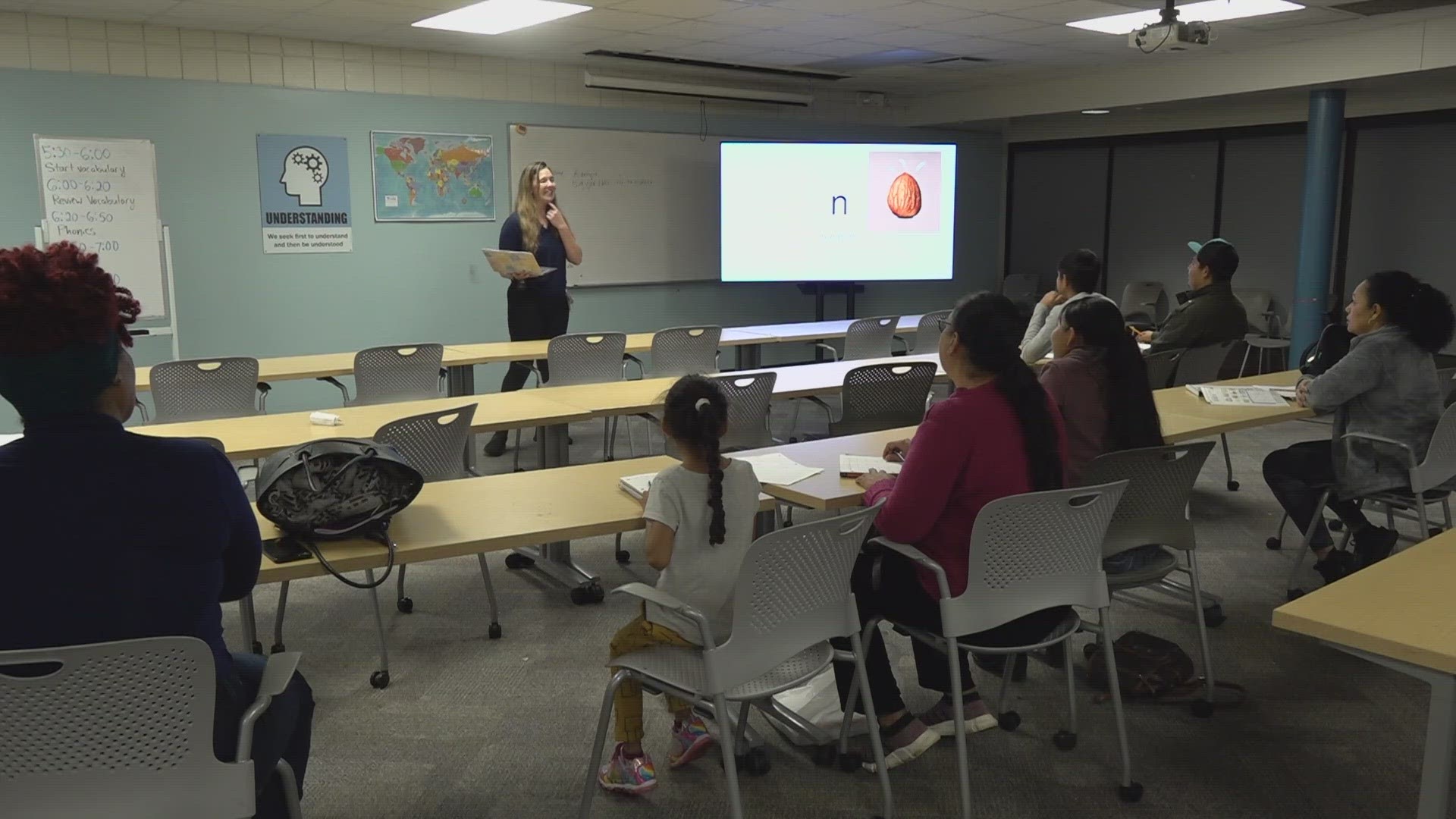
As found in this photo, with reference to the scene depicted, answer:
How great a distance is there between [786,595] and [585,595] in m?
1.97

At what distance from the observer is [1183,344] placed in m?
5.15

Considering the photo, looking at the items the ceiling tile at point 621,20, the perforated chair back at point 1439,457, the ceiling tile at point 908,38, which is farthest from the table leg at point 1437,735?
the ceiling tile at point 908,38

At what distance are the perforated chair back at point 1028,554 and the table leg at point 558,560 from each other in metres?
1.84

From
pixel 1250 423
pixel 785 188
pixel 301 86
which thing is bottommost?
pixel 1250 423

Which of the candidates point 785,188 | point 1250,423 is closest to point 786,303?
point 785,188

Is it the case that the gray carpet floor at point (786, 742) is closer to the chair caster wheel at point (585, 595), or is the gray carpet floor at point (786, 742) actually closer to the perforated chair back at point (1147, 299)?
the chair caster wheel at point (585, 595)

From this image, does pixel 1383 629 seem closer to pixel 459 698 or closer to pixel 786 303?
pixel 459 698

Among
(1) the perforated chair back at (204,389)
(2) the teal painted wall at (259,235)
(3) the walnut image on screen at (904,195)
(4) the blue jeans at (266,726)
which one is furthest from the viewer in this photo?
(3) the walnut image on screen at (904,195)

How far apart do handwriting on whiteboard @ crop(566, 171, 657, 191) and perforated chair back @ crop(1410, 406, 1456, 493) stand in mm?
6161

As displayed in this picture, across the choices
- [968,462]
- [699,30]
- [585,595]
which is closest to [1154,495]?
[968,462]

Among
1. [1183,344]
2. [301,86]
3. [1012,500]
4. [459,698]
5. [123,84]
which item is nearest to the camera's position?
[1012,500]

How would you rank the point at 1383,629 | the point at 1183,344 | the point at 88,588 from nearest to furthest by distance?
1. the point at 88,588
2. the point at 1383,629
3. the point at 1183,344

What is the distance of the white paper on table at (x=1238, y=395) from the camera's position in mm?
4164

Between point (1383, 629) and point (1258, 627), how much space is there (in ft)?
7.00
